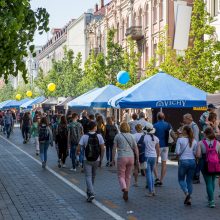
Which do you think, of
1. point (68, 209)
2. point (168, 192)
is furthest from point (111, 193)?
point (68, 209)

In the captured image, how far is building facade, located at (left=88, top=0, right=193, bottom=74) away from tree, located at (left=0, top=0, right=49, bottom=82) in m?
28.5

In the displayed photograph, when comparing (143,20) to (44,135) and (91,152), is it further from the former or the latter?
(91,152)

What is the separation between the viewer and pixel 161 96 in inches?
748

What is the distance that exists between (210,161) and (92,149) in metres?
2.41

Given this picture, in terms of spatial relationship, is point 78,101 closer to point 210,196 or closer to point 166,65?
point 166,65

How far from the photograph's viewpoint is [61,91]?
222 ft

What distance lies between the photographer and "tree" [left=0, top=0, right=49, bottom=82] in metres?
10.1

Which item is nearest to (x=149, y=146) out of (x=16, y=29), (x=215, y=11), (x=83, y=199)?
(x=83, y=199)

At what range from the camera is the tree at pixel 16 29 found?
10.1 meters

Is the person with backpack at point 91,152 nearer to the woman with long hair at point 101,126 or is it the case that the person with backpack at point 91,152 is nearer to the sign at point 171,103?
the sign at point 171,103

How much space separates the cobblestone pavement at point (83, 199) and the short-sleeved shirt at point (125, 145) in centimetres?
90

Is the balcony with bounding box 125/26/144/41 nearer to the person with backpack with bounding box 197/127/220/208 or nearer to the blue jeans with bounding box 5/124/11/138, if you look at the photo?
the blue jeans with bounding box 5/124/11/138

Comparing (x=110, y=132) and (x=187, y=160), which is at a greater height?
(x=110, y=132)

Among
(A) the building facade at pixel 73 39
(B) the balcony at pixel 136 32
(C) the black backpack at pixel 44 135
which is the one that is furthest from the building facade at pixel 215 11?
(A) the building facade at pixel 73 39
